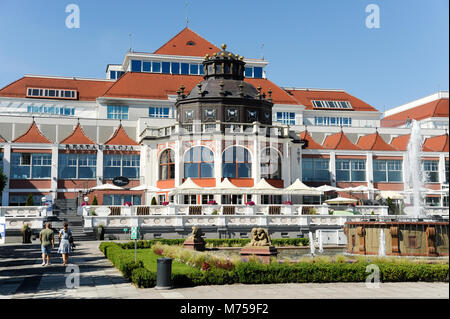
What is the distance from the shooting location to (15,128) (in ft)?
193

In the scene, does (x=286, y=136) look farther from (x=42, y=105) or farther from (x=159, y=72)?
(x=42, y=105)

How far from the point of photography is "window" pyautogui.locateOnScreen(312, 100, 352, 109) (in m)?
76.2

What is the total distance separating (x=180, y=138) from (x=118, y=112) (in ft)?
61.5

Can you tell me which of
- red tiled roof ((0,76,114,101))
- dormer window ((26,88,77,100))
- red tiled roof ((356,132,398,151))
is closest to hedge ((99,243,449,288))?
red tiled roof ((356,132,398,151))

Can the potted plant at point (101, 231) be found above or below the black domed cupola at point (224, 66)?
below

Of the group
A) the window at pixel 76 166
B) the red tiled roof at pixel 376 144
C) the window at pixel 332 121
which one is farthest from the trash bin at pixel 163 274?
the window at pixel 332 121

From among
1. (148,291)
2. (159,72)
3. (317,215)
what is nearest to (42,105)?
(159,72)

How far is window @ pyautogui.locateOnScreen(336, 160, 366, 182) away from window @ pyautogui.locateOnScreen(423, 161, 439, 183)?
23.1ft

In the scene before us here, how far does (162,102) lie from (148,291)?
51.2 m

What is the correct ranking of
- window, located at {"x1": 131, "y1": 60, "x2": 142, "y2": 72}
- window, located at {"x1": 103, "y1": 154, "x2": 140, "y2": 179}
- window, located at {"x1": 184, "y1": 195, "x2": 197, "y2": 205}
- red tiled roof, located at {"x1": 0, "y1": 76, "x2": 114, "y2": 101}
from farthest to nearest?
window, located at {"x1": 131, "y1": 60, "x2": 142, "y2": 72} < red tiled roof, located at {"x1": 0, "y1": 76, "x2": 114, "y2": 101} < window, located at {"x1": 103, "y1": 154, "x2": 140, "y2": 179} < window, located at {"x1": 184, "y1": 195, "x2": 197, "y2": 205}

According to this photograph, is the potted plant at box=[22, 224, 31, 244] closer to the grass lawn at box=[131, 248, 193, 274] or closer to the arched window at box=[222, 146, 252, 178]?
the grass lawn at box=[131, 248, 193, 274]

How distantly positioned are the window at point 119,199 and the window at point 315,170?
18.4m

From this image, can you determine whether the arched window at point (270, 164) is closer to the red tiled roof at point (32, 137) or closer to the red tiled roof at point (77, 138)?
the red tiled roof at point (77, 138)

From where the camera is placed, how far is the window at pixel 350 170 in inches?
2335
